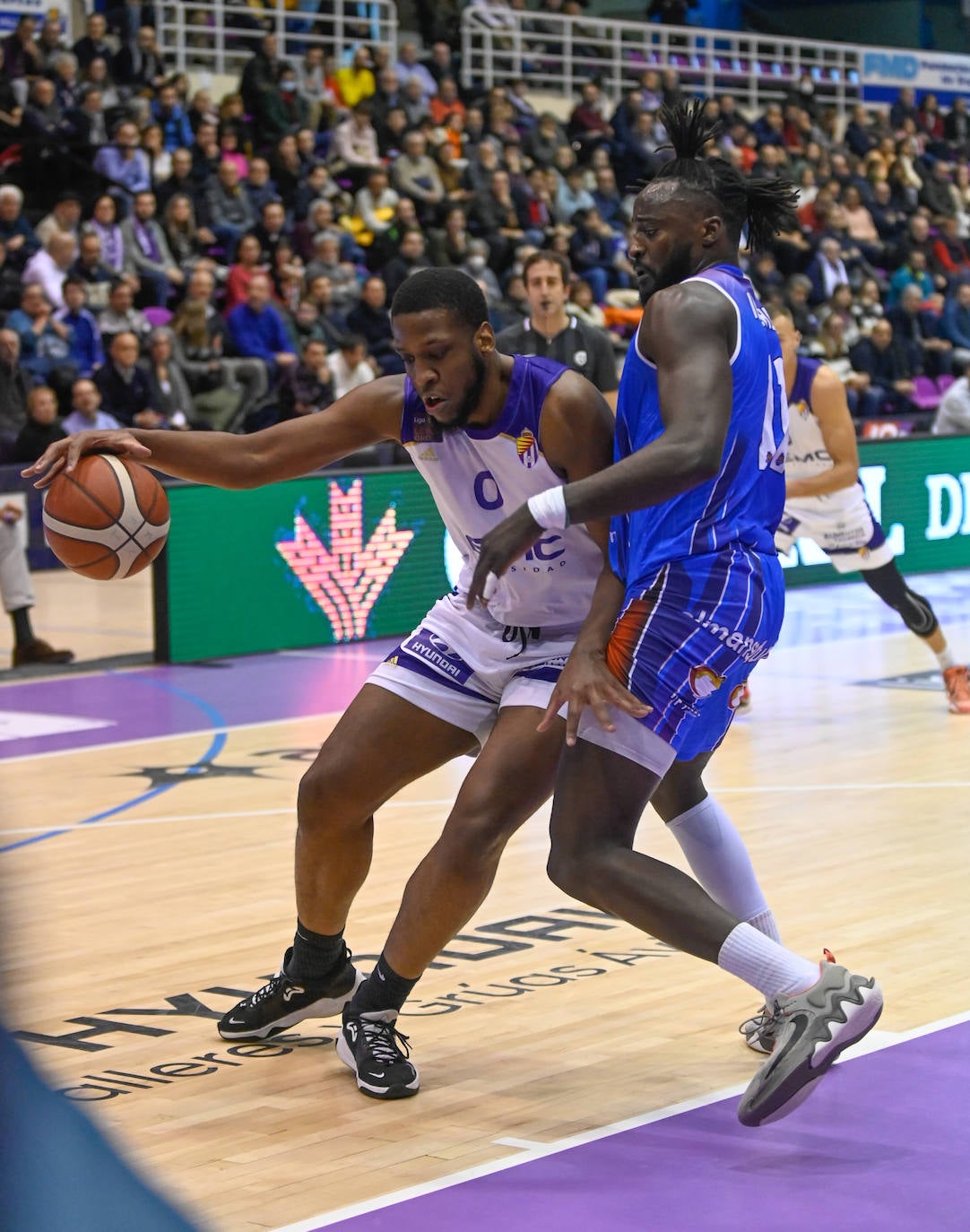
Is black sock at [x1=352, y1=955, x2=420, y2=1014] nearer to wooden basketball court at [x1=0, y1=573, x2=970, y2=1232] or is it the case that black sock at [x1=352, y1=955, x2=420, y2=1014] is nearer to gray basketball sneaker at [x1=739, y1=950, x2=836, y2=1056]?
wooden basketball court at [x1=0, y1=573, x2=970, y2=1232]

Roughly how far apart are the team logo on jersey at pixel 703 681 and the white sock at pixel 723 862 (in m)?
0.54

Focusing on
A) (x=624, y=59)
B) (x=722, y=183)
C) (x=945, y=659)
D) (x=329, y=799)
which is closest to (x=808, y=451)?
(x=945, y=659)

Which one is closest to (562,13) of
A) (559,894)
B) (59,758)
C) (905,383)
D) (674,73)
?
(674,73)

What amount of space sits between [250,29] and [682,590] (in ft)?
56.8

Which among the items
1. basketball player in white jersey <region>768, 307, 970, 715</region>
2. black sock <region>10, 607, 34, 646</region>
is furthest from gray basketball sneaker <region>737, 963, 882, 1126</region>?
black sock <region>10, 607, 34, 646</region>

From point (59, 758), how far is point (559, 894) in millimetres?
2928

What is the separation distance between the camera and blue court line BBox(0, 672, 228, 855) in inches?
254

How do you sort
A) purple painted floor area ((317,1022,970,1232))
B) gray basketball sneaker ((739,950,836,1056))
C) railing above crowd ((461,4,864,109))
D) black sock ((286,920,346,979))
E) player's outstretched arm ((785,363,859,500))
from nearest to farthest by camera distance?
purple painted floor area ((317,1022,970,1232)), gray basketball sneaker ((739,950,836,1056)), black sock ((286,920,346,979)), player's outstretched arm ((785,363,859,500)), railing above crowd ((461,4,864,109))

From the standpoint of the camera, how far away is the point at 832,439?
323 inches

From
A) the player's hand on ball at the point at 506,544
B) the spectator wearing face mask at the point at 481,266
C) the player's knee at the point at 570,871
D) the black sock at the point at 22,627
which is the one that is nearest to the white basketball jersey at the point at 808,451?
the black sock at the point at 22,627

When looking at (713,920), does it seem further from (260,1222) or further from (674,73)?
(674,73)

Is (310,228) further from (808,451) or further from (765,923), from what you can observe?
(765,923)

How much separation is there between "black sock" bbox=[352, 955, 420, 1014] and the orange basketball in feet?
3.36

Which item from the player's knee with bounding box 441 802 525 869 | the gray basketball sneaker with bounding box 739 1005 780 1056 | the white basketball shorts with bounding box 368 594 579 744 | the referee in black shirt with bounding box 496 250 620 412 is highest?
the referee in black shirt with bounding box 496 250 620 412
